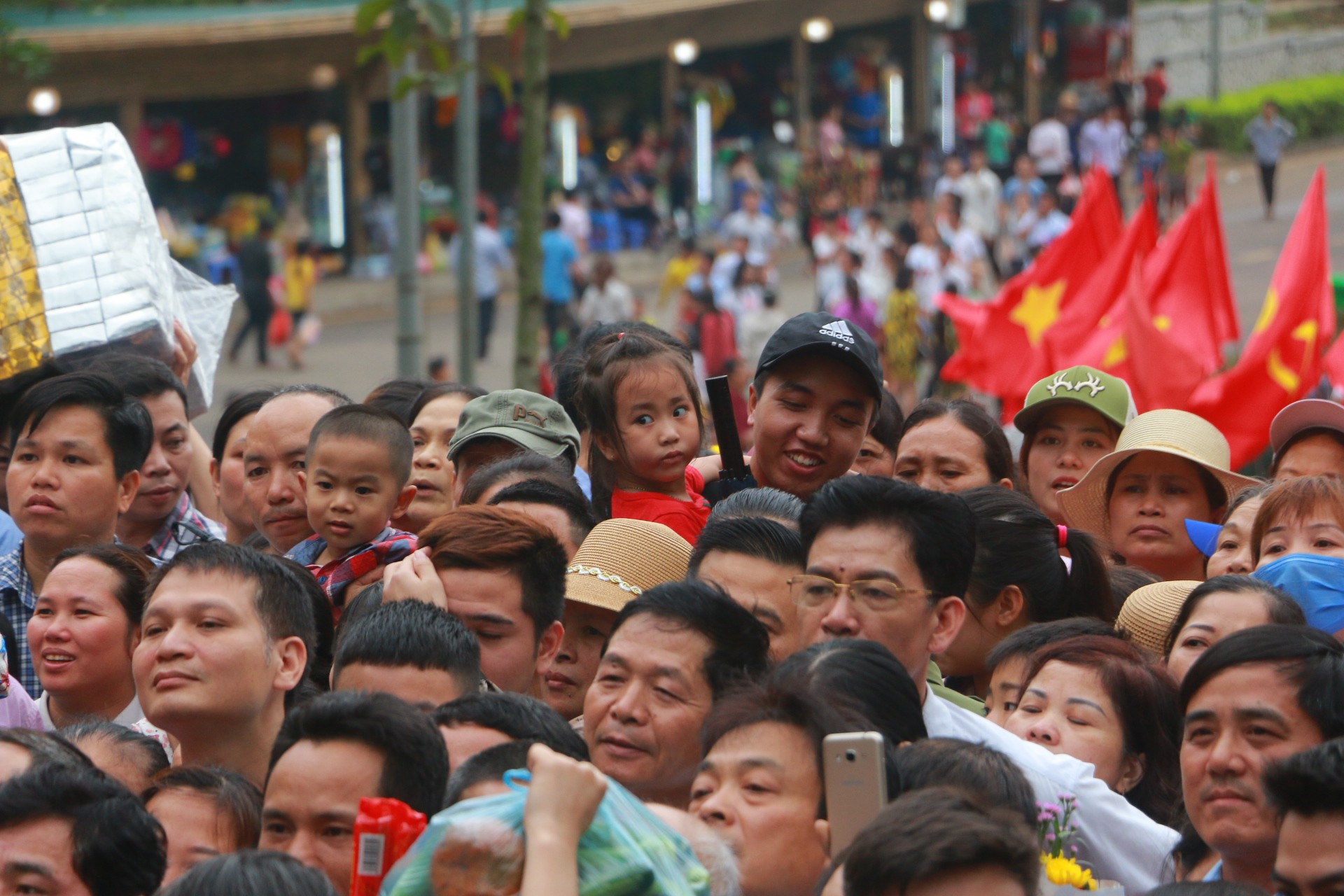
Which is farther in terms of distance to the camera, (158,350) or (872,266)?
(872,266)

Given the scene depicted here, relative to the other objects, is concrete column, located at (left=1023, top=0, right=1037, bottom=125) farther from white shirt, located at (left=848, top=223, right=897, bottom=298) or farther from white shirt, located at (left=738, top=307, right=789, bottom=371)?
white shirt, located at (left=738, top=307, right=789, bottom=371)

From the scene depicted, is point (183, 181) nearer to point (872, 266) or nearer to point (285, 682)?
point (872, 266)

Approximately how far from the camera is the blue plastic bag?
8.46ft

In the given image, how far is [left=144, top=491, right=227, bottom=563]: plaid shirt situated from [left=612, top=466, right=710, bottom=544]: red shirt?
54.3 inches

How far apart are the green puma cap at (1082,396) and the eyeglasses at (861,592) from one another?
2237 millimetres

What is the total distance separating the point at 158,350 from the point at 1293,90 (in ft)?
105

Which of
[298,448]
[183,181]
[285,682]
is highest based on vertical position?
[183,181]

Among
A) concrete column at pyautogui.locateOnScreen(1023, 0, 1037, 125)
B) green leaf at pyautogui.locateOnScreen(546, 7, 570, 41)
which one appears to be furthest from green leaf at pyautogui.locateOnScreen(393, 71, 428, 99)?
concrete column at pyautogui.locateOnScreen(1023, 0, 1037, 125)

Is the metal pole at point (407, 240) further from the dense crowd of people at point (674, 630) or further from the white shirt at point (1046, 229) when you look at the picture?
the white shirt at point (1046, 229)

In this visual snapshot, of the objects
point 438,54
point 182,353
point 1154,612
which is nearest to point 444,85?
point 438,54

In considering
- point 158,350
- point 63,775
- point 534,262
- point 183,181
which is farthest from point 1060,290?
point 183,181

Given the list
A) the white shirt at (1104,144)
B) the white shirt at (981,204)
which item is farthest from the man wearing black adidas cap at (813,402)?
the white shirt at (1104,144)

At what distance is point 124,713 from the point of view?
185 inches

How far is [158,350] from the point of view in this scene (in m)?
6.08
